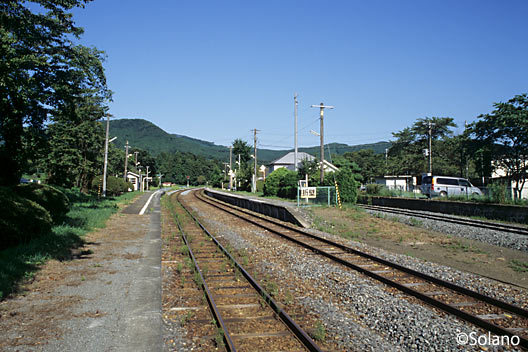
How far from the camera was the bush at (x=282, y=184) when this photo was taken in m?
37.9

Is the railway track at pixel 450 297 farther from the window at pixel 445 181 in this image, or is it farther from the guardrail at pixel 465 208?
the window at pixel 445 181

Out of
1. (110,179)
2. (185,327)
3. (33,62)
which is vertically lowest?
(185,327)

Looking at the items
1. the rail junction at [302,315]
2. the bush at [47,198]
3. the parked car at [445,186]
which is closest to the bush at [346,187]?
the parked car at [445,186]

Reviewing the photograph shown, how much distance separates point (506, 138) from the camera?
32375 mm

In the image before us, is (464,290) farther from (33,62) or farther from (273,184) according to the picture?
(273,184)

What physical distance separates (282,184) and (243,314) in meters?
35.0

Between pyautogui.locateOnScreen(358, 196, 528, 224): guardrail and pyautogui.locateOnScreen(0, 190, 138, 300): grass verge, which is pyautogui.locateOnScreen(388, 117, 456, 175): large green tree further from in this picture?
pyautogui.locateOnScreen(0, 190, 138, 300): grass verge

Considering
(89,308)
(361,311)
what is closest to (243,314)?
(361,311)

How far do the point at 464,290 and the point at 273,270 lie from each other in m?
4.03

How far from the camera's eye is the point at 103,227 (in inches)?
664

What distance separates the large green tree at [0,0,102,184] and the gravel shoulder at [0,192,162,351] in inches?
289

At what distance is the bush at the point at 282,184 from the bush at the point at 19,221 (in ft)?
88.6

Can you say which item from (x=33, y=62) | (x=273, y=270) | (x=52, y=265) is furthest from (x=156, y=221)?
(x=273, y=270)

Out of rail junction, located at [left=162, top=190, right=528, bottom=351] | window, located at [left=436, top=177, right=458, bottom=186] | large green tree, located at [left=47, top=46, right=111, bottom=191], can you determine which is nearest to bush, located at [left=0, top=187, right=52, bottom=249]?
rail junction, located at [left=162, top=190, right=528, bottom=351]
